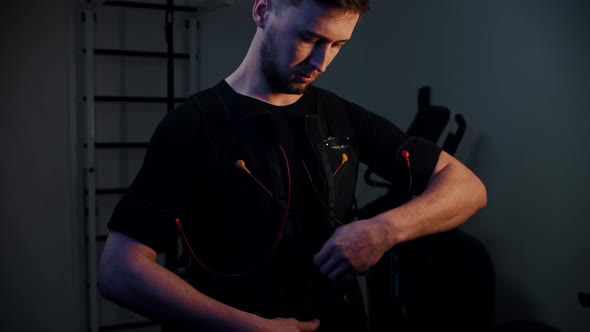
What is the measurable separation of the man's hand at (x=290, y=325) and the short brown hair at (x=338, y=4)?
2.18 ft

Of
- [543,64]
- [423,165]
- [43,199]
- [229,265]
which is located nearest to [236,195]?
[229,265]

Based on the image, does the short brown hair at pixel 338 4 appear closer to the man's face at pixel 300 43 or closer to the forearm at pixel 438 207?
the man's face at pixel 300 43

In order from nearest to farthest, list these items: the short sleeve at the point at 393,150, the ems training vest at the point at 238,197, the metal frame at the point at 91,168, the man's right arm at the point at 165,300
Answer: the man's right arm at the point at 165,300 → the ems training vest at the point at 238,197 → the short sleeve at the point at 393,150 → the metal frame at the point at 91,168

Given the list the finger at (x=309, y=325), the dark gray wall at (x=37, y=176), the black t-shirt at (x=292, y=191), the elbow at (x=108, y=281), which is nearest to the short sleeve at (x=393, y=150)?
the black t-shirt at (x=292, y=191)

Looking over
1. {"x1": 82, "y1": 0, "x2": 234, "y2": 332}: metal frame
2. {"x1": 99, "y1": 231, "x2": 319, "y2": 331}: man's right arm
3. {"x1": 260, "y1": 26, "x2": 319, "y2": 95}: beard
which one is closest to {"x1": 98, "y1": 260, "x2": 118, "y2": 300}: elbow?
{"x1": 99, "y1": 231, "x2": 319, "y2": 331}: man's right arm

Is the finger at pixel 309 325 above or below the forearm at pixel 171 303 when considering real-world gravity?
below

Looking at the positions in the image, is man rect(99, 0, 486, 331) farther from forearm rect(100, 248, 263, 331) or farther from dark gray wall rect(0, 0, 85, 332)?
dark gray wall rect(0, 0, 85, 332)

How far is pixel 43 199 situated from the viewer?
372cm

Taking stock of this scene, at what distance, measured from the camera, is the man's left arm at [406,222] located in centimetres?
114

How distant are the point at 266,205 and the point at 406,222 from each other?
31 cm

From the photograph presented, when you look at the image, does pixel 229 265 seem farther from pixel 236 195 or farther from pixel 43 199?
pixel 43 199

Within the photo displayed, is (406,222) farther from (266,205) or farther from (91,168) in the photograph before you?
(91,168)

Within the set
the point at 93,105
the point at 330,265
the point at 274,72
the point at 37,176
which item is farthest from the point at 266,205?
the point at 37,176

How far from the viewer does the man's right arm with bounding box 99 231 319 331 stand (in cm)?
105
